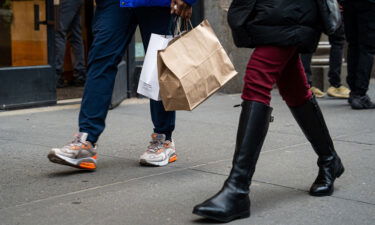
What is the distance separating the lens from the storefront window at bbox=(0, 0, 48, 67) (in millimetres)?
7336

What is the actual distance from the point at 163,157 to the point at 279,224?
1.45 metres

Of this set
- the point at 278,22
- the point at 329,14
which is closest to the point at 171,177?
the point at 278,22

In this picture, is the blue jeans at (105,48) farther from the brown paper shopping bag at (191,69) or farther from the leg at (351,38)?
the leg at (351,38)

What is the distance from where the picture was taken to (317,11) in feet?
A: 12.2

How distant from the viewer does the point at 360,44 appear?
299 inches

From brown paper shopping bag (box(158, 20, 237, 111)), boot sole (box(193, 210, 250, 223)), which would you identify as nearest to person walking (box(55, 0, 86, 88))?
brown paper shopping bag (box(158, 20, 237, 111))

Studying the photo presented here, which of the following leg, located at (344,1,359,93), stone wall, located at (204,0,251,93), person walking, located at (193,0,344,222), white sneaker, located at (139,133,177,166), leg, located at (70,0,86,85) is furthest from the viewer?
leg, located at (70,0,86,85)

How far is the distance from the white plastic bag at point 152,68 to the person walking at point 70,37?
4807 millimetres

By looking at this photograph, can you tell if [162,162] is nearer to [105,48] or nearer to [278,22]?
[105,48]

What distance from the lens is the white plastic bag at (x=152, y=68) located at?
4367 mm

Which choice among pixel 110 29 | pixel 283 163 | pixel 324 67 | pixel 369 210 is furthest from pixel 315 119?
pixel 324 67

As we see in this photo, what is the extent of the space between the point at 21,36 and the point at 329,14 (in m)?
4.55

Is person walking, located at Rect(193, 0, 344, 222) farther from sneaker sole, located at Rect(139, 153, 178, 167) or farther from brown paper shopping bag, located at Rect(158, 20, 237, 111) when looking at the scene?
sneaker sole, located at Rect(139, 153, 178, 167)

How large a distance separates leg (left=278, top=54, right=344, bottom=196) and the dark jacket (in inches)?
10.1
